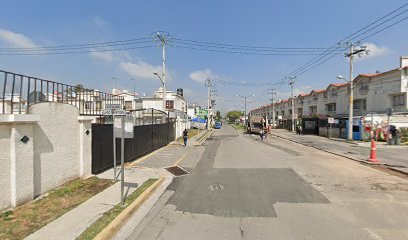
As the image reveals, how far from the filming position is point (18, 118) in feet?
19.7

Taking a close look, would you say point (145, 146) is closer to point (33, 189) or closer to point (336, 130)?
point (33, 189)

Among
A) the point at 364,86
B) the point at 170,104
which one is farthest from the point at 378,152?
the point at 170,104

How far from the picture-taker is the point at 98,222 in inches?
206

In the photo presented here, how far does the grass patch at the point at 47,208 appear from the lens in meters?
4.96

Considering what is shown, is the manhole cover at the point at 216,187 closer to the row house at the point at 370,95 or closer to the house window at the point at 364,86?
the row house at the point at 370,95

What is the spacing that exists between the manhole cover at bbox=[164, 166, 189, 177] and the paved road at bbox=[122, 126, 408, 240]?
57 cm

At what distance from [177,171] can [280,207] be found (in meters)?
5.68

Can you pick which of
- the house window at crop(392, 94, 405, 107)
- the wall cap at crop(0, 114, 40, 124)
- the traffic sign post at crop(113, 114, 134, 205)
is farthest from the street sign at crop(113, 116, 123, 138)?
the house window at crop(392, 94, 405, 107)

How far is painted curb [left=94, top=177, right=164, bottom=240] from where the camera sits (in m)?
4.76

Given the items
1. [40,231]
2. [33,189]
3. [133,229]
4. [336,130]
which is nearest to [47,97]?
[33,189]

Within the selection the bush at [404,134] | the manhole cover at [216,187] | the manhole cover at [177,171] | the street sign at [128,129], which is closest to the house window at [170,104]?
the bush at [404,134]

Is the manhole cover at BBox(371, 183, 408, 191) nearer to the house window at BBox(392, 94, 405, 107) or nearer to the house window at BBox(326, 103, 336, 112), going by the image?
the house window at BBox(392, 94, 405, 107)

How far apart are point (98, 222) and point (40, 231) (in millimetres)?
1026

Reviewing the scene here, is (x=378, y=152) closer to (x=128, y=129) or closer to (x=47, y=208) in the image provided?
(x=128, y=129)
